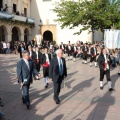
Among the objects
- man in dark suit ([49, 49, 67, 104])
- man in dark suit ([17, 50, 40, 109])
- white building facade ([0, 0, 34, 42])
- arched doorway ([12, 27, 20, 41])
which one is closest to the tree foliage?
white building facade ([0, 0, 34, 42])

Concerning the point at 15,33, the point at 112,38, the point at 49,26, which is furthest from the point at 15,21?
the point at 112,38

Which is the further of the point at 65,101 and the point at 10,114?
the point at 65,101

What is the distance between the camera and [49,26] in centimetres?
4022

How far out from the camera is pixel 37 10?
134ft

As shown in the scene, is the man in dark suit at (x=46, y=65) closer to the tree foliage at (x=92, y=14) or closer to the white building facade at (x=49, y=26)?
the tree foliage at (x=92, y=14)

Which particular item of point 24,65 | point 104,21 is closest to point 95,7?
point 104,21

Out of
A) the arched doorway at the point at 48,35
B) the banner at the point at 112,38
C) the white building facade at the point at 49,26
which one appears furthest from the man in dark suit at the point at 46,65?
the arched doorway at the point at 48,35

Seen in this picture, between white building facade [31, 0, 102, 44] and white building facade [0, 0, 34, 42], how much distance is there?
111 cm

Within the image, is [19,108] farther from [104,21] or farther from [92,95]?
[104,21]

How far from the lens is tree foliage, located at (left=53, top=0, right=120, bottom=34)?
83.0ft

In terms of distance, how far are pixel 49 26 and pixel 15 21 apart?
7137 millimetres

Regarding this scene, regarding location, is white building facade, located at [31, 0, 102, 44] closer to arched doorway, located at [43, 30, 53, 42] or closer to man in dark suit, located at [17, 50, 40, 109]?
arched doorway, located at [43, 30, 53, 42]

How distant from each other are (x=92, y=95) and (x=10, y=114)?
327 centimetres

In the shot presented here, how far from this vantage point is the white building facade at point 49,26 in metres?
39.4
